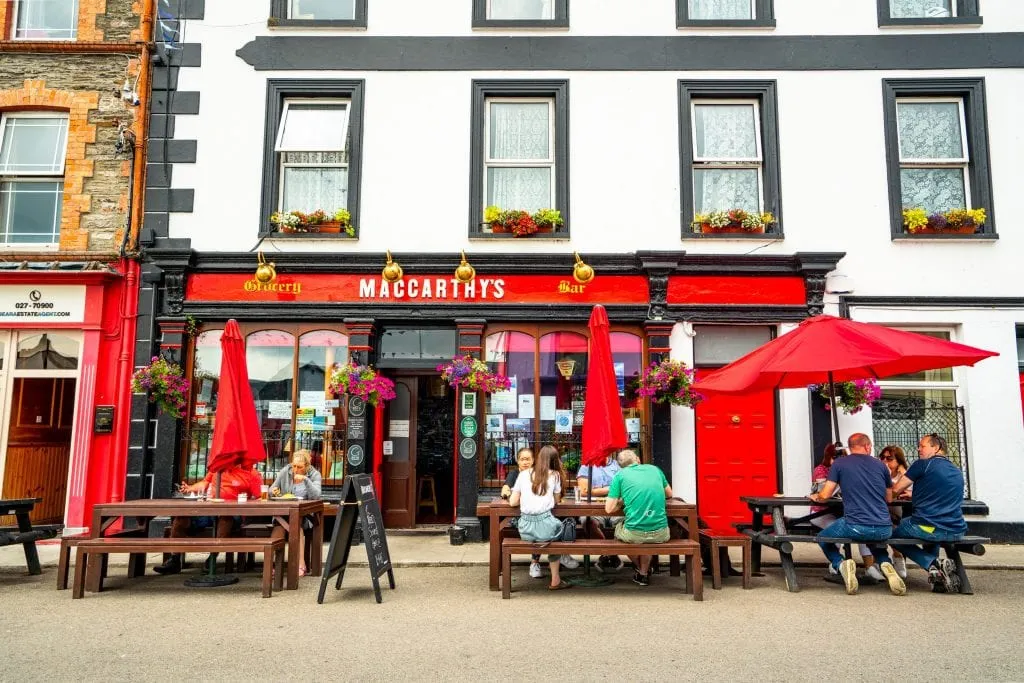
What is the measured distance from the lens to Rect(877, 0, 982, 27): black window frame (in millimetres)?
11633

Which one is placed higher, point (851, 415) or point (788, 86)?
point (788, 86)

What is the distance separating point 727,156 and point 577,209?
8.28ft

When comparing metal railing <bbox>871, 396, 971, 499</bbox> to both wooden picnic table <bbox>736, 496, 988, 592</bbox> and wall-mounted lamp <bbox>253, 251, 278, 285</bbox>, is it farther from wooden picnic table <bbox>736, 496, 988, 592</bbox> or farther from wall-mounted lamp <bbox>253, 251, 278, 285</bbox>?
wall-mounted lamp <bbox>253, 251, 278, 285</bbox>

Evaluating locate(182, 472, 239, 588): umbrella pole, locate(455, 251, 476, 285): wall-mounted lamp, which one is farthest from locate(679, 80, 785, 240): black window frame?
locate(182, 472, 239, 588): umbrella pole

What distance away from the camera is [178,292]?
11156 mm

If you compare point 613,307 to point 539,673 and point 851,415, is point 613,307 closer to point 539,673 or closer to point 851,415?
point 851,415

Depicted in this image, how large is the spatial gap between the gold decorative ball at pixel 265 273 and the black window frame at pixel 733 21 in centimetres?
728

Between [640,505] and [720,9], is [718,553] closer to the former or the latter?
[640,505]

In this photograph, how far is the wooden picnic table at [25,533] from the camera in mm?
8109

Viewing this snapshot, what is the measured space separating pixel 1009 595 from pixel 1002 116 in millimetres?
7590

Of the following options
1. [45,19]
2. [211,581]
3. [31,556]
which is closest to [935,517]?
[211,581]

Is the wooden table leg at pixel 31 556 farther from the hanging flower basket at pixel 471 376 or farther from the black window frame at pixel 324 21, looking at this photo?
the black window frame at pixel 324 21

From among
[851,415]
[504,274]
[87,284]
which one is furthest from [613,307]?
[87,284]

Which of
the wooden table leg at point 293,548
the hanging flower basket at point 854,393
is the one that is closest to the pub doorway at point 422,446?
the wooden table leg at point 293,548
